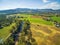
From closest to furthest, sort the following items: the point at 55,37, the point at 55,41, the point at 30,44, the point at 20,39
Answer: the point at 30,44 < the point at 20,39 < the point at 55,41 < the point at 55,37

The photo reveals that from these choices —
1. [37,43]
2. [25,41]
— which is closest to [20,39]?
[25,41]

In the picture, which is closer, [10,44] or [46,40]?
[10,44]

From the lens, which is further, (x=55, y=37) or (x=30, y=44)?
(x=55, y=37)

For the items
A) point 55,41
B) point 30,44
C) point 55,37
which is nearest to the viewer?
point 30,44

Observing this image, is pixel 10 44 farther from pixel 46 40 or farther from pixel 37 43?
pixel 46 40

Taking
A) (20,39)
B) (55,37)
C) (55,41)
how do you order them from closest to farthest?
(20,39) → (55,41) → (55,37)

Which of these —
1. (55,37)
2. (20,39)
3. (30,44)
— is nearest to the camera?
(30,44)

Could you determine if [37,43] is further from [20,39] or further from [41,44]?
[20,39]

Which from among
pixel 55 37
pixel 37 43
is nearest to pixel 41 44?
pixel 37 43

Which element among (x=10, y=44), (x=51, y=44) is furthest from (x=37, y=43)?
(x=10, y=44)
